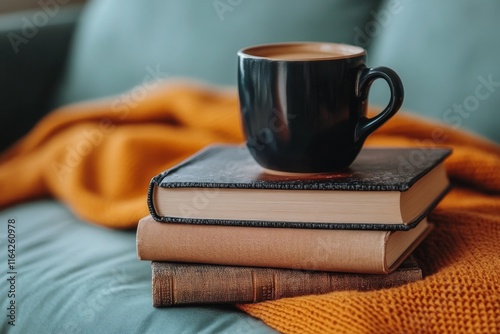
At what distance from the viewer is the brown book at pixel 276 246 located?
0.62 m

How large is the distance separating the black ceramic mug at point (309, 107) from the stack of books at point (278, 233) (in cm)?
2

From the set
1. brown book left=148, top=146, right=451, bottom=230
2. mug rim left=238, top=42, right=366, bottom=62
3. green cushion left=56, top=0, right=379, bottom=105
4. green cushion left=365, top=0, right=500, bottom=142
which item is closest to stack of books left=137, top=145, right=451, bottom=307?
brown book left=148, top=146, right=451, bottom=230

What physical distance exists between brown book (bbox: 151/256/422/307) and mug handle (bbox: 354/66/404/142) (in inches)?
5.2

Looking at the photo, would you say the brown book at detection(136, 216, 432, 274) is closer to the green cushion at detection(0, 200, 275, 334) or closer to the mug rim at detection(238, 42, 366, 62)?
the green cushion at detection(0, 200, 275, 334)

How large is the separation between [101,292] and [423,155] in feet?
1.22

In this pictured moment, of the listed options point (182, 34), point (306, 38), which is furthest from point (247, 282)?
point (182, 34)

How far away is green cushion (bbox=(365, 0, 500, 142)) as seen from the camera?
37.3 inches

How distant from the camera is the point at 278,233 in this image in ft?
2.13

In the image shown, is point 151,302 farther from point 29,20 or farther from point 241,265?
point 29,20

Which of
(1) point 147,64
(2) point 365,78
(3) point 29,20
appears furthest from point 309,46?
(3) point 29,20

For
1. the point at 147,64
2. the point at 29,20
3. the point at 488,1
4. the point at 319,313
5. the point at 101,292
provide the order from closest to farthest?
the point at 319,313, the point at 101,292, the point at 488,1, the point at 147,64, the point at 29,20

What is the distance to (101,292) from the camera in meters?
0.75

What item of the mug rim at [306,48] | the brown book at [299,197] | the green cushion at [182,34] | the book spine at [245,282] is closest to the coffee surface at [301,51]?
the mug rim at [306,48]

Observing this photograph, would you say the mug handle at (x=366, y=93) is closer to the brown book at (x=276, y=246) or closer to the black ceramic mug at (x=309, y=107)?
the black ceramic mug at (x=309, y=107)
